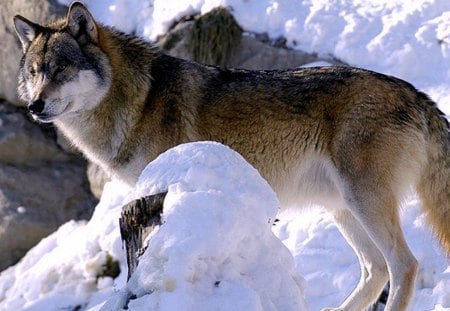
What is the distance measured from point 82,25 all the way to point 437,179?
2340mm

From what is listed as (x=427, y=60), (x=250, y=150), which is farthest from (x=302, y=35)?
(x=250, y=150)

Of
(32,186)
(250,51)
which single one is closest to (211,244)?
(250,51)

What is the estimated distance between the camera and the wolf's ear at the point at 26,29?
5.68 metres

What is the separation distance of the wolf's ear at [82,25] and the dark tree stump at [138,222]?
2.35 metres

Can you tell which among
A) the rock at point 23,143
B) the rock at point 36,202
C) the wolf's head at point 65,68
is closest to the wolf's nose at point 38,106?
the wolf's head at point 65,68

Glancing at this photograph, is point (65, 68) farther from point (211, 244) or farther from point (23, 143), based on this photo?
point (23, 143)

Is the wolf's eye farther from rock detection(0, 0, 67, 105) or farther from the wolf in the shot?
rock detection(0, 0, 67, 105)

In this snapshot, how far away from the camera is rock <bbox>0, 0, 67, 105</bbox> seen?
8906 mm

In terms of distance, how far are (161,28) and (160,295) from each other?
18.6 ft

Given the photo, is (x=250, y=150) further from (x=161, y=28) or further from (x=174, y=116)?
(x=161, y=28)

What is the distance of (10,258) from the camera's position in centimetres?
855

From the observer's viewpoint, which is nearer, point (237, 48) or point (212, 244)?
point (212, 244)

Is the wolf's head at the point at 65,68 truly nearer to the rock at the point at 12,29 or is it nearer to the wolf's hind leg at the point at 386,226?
the wolf's hind leg at the point at 386,226

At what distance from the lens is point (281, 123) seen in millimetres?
5402
